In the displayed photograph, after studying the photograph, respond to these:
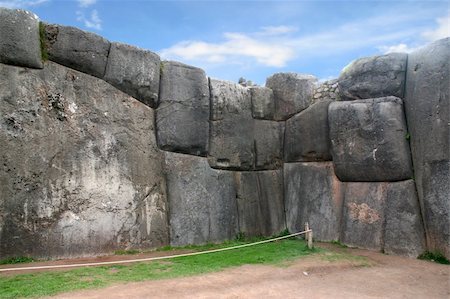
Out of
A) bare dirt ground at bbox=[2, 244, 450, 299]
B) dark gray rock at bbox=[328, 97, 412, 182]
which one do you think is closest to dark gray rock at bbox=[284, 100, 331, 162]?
dark gray rock at bbox=[328, 97, 412, 182]

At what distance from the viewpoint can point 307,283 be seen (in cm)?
551

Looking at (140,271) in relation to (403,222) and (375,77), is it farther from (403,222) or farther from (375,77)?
(375,77)

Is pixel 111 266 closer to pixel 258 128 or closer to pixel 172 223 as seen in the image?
pixel 172 223

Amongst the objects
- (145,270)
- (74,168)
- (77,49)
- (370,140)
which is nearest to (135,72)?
(77,49)

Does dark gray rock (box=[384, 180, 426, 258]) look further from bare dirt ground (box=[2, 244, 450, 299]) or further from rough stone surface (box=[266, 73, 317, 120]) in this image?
rough stone surface (box=[266, 73, 317, 120])

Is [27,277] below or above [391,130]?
below

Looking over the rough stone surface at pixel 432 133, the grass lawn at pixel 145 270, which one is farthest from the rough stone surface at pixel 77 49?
the rough stone surface at pixel 432 133

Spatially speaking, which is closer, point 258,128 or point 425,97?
point 425,97

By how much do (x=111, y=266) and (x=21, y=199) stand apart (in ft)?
5.86

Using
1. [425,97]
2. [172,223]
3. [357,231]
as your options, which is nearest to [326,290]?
[357,231]

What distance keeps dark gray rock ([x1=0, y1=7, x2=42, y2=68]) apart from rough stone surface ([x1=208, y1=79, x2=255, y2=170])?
3.62 meters

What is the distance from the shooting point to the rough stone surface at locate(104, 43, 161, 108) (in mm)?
7539

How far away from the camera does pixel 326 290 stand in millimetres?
5191

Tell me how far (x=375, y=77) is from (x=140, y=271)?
575 centimetres
